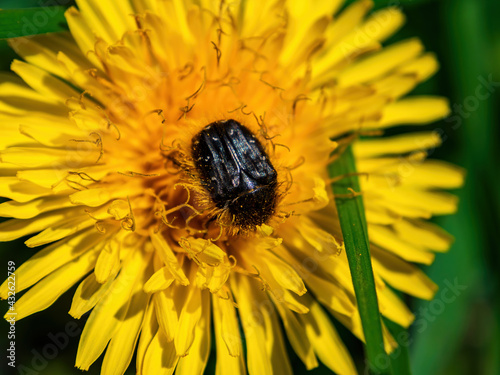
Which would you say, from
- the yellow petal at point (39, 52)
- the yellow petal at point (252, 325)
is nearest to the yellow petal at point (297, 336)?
the yellow petal at point (252, 325)

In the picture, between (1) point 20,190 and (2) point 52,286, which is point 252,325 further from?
(1) point 20,190

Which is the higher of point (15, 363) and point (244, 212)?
point (244, 212)

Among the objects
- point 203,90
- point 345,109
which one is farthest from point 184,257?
point 345,109

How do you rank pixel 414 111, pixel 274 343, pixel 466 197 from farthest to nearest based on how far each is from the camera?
pixel 466 197 → pixel 414 111 → pixel 274 343

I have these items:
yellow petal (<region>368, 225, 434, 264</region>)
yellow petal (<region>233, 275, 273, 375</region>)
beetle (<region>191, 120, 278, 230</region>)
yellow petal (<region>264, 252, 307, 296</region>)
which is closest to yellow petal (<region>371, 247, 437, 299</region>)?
yellow petal (<region>368, 225, 434, 264</region>)

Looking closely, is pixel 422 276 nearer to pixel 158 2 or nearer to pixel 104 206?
pixel 104 206

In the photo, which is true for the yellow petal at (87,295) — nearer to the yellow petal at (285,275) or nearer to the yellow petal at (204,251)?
the yellow petal at (204,251)

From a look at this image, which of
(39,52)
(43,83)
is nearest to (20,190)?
(43,83)
